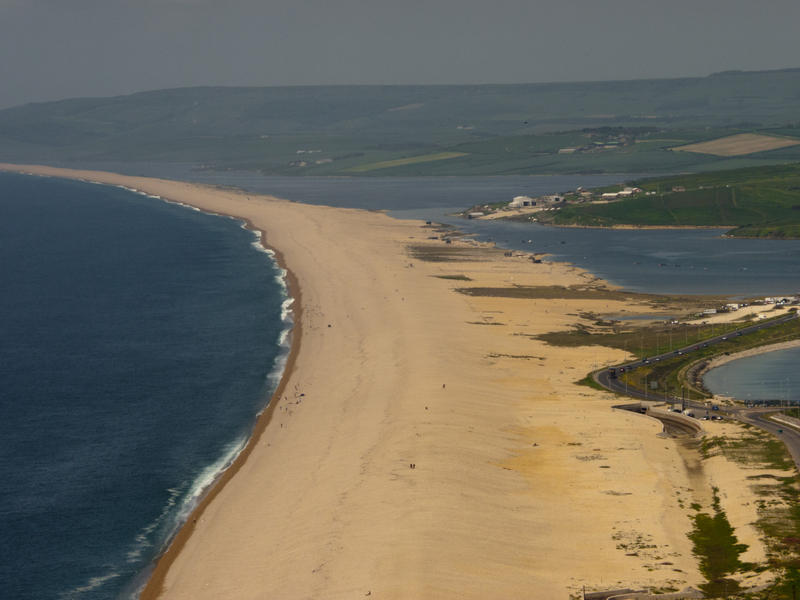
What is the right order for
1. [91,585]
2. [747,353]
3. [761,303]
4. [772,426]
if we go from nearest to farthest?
1. [91,585]
2. [772,426]
3. [747,353]
4. [761,303]

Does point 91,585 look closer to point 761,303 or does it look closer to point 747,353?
point 747,353

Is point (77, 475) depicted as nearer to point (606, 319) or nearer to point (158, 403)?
point (158, 403)

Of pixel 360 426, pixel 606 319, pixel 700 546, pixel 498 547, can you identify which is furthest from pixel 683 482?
pixel 606 319

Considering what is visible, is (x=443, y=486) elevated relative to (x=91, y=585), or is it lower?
elevated

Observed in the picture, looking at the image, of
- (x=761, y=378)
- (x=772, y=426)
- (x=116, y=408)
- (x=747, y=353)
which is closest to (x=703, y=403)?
(x=772, y=426)

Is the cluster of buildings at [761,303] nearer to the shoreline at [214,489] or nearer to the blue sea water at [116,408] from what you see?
the shoreline at [214,489]

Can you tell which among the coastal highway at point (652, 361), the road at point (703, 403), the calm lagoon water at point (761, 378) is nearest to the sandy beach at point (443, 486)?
the coastal highway at point (652, 361)
